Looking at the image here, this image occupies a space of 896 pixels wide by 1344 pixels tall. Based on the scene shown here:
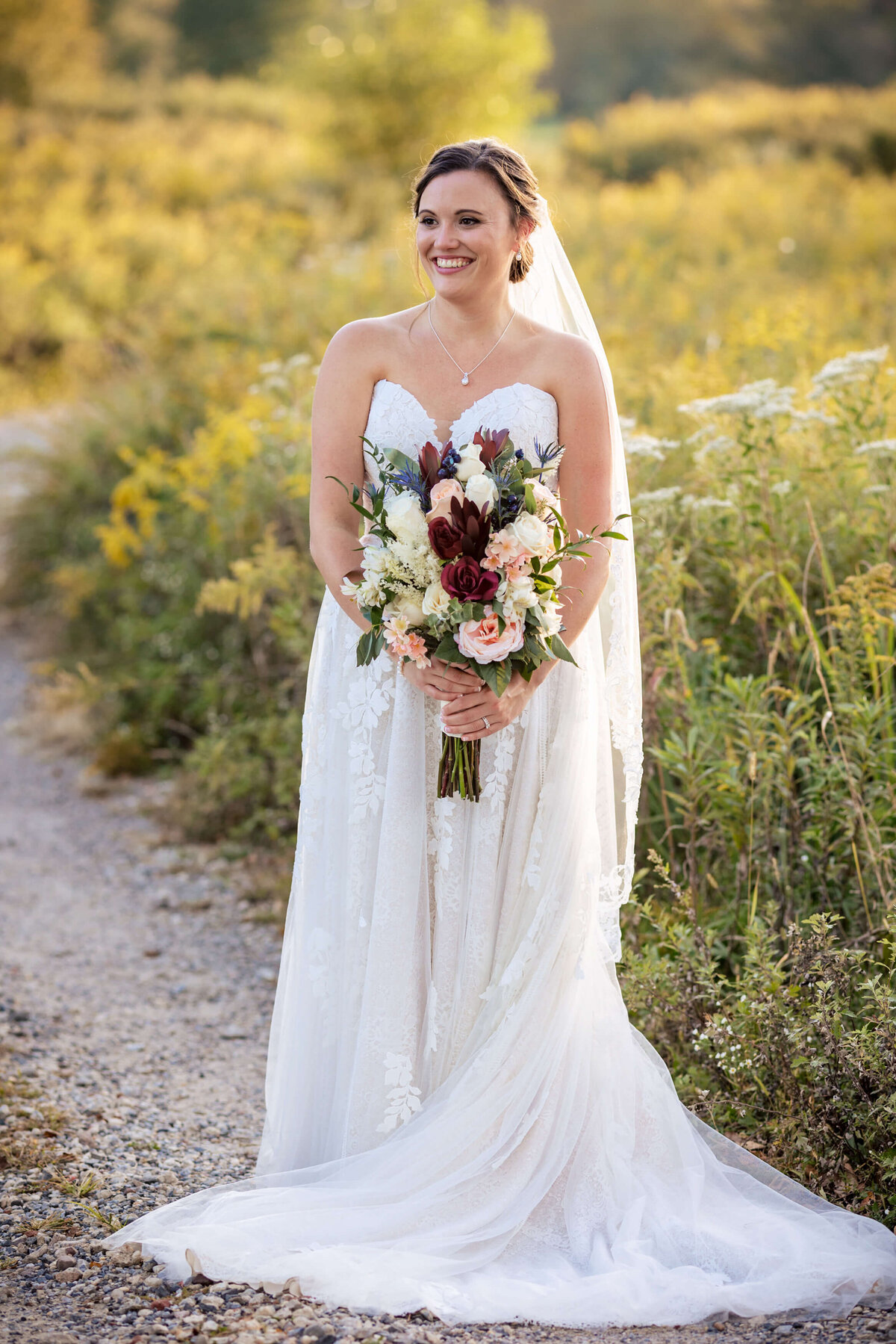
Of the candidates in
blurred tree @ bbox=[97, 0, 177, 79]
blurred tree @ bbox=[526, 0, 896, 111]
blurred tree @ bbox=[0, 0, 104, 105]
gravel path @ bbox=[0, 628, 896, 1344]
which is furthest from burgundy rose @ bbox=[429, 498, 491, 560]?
blurred tree @ bbox=[97, 0, 177, 79]

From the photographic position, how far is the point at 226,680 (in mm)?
6117

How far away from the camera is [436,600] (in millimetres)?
2410

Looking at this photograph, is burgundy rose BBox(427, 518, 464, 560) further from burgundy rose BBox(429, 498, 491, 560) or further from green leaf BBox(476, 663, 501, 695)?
green leaf BBox(476, 663, 501, 695)

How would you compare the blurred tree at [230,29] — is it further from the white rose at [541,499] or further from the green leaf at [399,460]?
the white rose at [541,499]

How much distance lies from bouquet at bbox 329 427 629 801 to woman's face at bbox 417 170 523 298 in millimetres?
409

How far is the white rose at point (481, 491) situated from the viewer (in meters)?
2.35

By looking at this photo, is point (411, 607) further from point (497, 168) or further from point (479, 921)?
point (497, 168)

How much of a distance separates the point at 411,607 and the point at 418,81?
62.2 feet

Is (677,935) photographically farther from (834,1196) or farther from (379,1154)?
(379,1154)

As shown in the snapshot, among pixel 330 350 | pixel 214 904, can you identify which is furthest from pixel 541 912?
pixel 214 904

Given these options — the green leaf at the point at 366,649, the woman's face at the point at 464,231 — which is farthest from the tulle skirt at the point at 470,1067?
the woman's face at the point at 464,231

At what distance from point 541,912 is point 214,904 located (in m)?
2.63

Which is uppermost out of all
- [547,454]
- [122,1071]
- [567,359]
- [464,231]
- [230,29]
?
[230,29]

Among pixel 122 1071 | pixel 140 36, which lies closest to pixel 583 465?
pixel 122 1071
